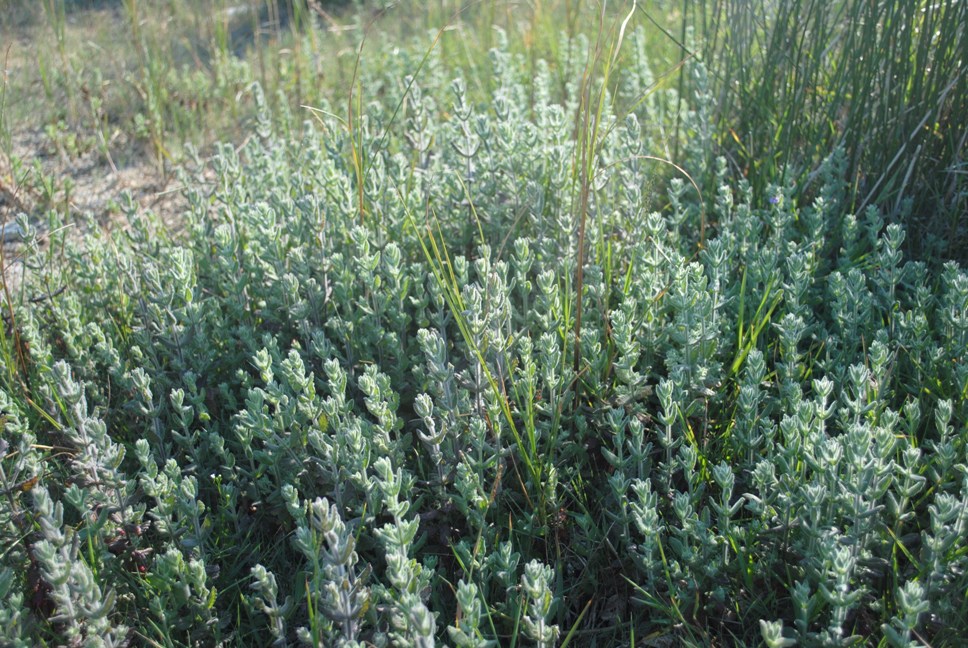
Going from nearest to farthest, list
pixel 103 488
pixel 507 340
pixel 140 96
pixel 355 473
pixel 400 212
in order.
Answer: pixel 355 473 < pixel 103 488 < pixel 507 340 < pixel 400 212 < pixel 140 96

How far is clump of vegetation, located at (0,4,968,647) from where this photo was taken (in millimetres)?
1880

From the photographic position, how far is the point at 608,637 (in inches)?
82.8

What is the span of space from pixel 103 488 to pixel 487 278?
3.86 ft

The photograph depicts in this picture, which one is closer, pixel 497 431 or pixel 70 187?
pixel 497 431

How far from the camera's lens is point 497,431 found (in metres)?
2.18

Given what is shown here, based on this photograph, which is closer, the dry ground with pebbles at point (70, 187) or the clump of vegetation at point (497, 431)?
the clump of vegetation at point (497, 431)

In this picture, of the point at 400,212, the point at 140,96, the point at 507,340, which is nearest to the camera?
the point at 507,340

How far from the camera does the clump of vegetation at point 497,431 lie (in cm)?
188

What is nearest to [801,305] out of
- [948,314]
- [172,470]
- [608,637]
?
[948,314]

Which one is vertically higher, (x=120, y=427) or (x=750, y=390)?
→ (x=750, y=390)

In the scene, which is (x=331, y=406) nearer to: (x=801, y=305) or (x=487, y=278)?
(x=487, y=278)

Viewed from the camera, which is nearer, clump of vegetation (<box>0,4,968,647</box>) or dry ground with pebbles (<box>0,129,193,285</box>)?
clump of vegetation (<box>0,4,968,647</box>)

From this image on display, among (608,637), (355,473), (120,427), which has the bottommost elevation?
(608,637)

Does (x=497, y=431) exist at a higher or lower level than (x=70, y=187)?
lower
